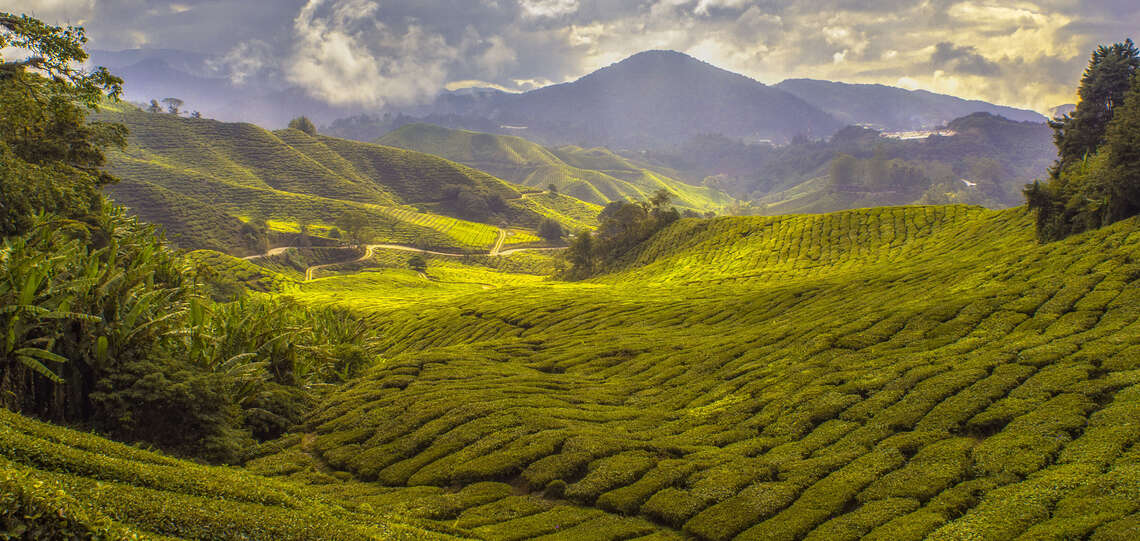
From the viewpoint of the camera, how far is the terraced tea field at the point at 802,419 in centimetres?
1486

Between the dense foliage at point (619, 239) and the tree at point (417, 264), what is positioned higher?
the dense foliage at point (619, 239)

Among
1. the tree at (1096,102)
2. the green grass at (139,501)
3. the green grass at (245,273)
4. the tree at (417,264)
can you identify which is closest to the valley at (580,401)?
the green grass at (139,501)

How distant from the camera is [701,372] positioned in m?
30.2

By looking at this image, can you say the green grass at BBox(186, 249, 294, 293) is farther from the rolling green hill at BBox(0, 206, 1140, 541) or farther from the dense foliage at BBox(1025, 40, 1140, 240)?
the dense foliage at BBox(1025, 40, 1140, 240)

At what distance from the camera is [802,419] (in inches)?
843

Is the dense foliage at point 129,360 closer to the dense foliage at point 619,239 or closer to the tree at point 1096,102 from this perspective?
the tree at point 1096,102

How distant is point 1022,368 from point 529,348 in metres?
30.5

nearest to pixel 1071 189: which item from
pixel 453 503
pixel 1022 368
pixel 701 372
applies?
pixel 1022 368

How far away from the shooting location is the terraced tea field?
1486cm

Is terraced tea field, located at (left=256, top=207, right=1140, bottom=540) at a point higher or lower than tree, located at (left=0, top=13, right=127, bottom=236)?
lower

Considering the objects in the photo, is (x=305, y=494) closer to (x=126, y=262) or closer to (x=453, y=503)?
(x=453, y=503)

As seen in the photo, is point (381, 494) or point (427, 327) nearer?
point (381, 494)

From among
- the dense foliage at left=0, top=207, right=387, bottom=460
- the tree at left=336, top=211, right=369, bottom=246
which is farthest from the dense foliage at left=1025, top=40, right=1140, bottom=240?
the tree at left=336, top=211, right=369, bottom=246

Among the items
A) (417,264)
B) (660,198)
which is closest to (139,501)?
(660,198)
